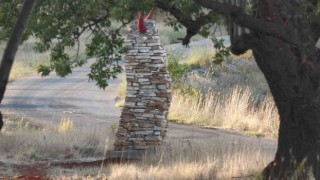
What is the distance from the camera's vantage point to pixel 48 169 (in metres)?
13.0

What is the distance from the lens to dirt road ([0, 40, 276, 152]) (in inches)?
744

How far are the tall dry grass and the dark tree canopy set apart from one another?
8826mm

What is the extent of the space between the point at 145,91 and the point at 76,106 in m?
13.6

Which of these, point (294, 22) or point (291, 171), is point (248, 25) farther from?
point (291, 171)

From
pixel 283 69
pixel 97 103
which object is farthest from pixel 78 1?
pixel 97 103

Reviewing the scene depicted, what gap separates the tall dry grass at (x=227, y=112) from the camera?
20627mm

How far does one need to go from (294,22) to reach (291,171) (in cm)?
428

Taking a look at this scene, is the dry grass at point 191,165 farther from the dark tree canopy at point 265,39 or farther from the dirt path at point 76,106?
the dirt path at point 76,106

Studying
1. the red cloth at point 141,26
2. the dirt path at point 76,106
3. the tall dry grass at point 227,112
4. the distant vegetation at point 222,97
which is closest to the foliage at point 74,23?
the red cloth at point 141,26

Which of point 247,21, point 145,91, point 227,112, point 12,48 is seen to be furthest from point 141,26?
point 227,112

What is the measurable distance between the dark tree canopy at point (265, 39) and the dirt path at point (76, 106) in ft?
17.9

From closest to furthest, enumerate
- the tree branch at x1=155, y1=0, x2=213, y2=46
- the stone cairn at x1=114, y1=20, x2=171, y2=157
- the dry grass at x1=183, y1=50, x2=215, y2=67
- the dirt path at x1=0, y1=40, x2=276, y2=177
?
1. the tree branch at x1=155, y1=0, x2=213, y2=46
2. the stone cairn at x1=114, y1=20, x2=171, y2=157
3. the dirt path at x1=0, y1=40, x2=276, y2=177
4. the dry grass at x1=183, y1=50, x2=215, y2=67

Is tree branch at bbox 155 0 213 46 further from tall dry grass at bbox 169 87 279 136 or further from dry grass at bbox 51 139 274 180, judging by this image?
tall dry grass at bbox 169 87 279 136

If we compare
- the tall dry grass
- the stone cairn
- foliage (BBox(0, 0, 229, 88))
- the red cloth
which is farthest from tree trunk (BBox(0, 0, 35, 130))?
the tall dry grass
